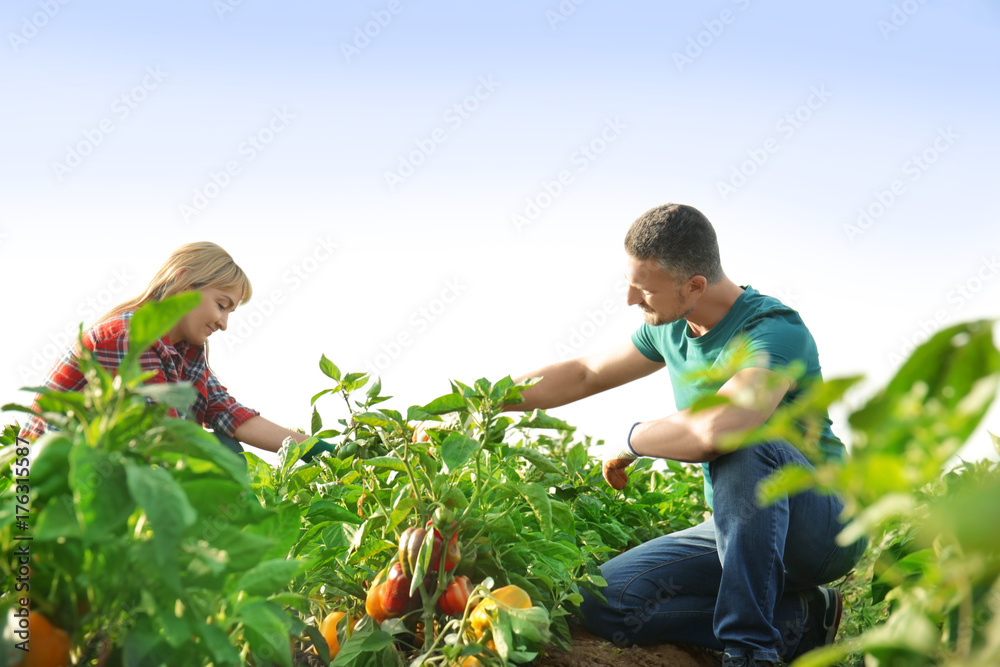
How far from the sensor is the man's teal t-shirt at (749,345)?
2.52 meters

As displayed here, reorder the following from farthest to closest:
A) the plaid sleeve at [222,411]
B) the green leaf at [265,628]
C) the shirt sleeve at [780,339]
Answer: the plaid sleeve at [222,411] < the shirt sleeve at [780,339] < the green leaf at [265,628]

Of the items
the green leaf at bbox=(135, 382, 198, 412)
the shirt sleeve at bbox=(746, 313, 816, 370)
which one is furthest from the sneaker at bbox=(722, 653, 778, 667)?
the green leaf at bbox=(135, 382, 198, 412)

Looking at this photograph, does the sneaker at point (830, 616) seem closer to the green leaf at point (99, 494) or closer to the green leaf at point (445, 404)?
the green leaf at point (445, 404)

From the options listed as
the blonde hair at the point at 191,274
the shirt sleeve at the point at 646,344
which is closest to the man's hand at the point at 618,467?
the shirt sleeve at the point at 646,344

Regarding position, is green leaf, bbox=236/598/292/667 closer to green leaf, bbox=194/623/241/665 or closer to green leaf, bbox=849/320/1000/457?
green leaf, bbox=194/623/241/665

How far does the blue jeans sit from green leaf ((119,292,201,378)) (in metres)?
1.75

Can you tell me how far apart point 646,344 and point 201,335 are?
1955mm

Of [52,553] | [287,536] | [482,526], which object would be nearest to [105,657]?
[52,553]

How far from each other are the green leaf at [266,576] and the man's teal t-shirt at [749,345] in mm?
1617

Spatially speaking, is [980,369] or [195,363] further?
[195,363]

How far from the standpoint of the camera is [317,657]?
65.0 inches

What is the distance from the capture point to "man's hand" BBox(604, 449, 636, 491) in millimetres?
2395

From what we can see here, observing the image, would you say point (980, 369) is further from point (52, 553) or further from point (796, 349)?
point (796, 349)

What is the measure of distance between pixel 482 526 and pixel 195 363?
2.51 m
